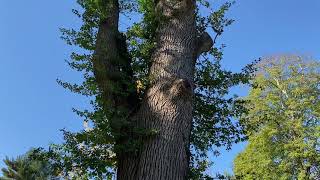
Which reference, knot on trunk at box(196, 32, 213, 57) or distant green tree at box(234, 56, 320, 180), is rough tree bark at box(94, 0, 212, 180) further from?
distant green tree at box(234, 56, 320, 180)

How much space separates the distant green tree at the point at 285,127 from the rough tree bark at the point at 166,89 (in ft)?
42.7

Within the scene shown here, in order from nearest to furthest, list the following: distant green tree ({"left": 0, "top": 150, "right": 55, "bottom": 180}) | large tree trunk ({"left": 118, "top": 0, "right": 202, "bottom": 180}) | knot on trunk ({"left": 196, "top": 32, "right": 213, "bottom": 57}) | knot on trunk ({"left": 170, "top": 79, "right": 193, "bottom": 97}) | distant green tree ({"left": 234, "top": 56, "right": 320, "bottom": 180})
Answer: large tree trunk ({"left": 118, "top": 0, "right": 202, "bottom": 180}) → knot on trunk ({"left": 170, "top": 79, "right": 193, "bottom": 97}) → knot on trunk ({"left": 196, "top": 32, "right": 213, "bottom": 57}) → distant green tree ({"left": 0, "top": 150, "right": 55, "bottom": 180}) → distant green tree ({"left": 234, "top": 56, "right": 320, "bottom": 180})

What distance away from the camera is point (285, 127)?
23.8 m

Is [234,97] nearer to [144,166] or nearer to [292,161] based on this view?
[144,166]

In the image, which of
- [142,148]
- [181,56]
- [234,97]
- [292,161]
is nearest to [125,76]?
[181,56]

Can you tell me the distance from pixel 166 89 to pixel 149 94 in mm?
301

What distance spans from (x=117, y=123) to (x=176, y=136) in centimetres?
92

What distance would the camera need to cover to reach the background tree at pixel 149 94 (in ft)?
21.9

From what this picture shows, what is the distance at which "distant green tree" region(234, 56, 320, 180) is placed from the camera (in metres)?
22.5

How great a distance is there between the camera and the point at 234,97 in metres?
9.38

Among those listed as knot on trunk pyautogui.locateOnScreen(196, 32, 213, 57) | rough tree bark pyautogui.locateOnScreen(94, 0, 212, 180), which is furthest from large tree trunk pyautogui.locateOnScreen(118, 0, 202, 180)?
knot on trunk pyautogui.locateOnScreen(196, 32, 213, 57)

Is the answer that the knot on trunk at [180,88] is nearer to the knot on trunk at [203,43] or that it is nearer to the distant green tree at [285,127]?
the knot on trunk at [203,43]

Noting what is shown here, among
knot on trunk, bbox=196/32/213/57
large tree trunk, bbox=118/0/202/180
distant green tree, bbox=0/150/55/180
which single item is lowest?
large tree trunk, bbox=118/0/202/180

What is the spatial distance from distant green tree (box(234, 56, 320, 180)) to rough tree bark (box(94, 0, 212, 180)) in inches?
512
